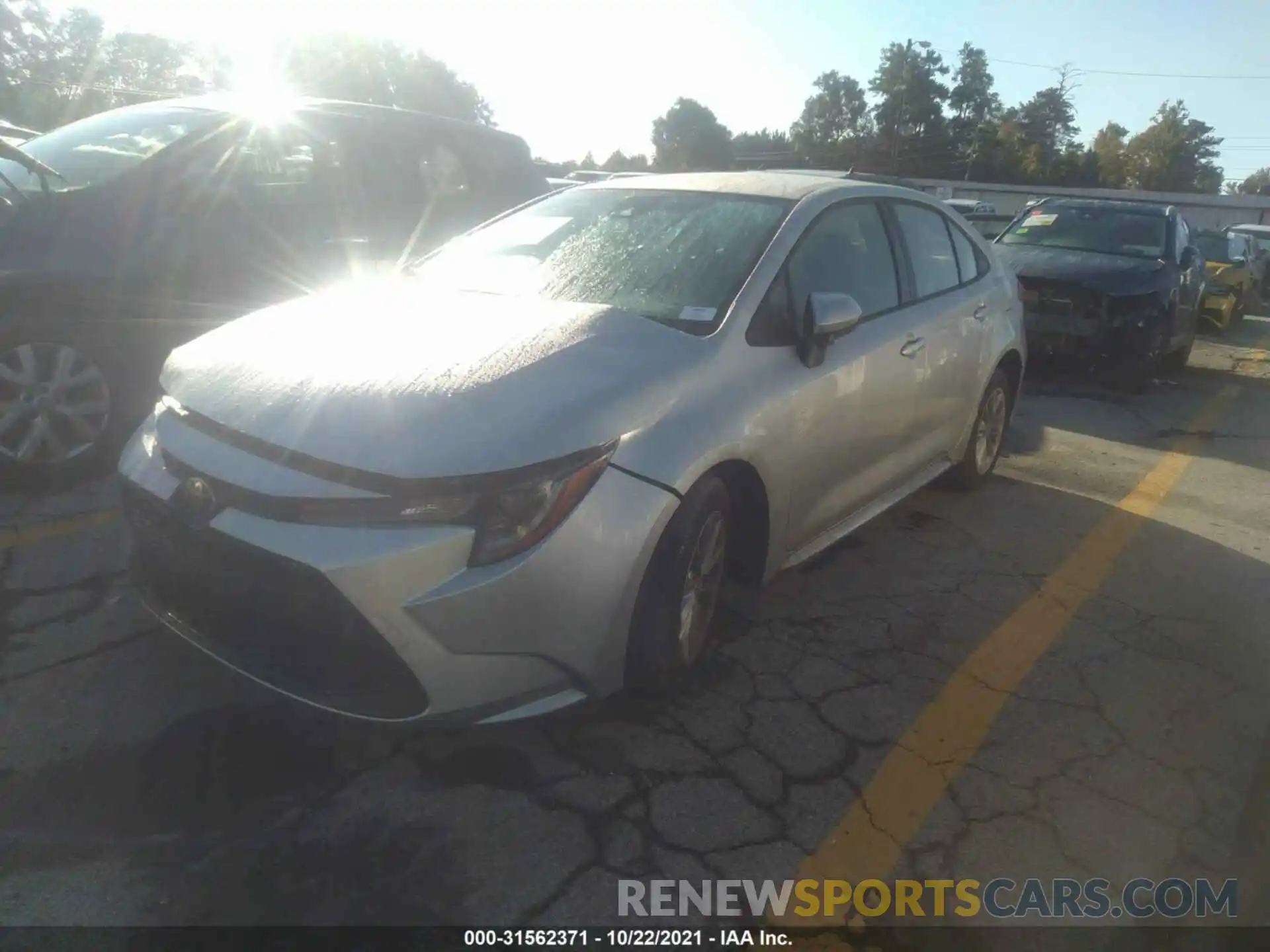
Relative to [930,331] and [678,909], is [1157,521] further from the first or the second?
[678,909]

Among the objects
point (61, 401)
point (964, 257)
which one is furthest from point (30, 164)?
point (964, 257)

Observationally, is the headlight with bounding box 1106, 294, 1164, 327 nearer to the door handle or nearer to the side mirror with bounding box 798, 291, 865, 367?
the door handle

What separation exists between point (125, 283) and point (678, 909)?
3.74 metres

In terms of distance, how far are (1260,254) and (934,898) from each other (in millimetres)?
23220

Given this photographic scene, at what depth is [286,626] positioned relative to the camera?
98.8 inches

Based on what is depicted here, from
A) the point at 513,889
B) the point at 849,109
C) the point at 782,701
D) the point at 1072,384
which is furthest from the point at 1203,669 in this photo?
the point at 849,109

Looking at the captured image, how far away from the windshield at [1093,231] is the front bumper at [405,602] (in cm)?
835

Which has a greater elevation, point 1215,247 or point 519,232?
point 519,232

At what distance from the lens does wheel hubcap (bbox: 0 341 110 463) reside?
4273 millimetres

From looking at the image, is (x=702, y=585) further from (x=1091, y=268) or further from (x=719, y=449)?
(x=1091, y=268)

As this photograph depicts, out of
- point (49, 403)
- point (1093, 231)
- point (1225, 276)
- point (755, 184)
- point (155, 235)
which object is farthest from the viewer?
point (1225, 276)

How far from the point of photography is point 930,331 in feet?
14.4

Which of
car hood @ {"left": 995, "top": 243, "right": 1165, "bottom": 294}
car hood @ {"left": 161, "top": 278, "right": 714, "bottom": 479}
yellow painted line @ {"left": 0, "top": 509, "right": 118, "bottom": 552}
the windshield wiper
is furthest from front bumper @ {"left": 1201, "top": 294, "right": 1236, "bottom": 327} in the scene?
yellow painted line @ {"left": 0, "top": 509, "right": 118, "bottom": 552}

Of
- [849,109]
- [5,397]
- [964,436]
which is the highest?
[849,109]
